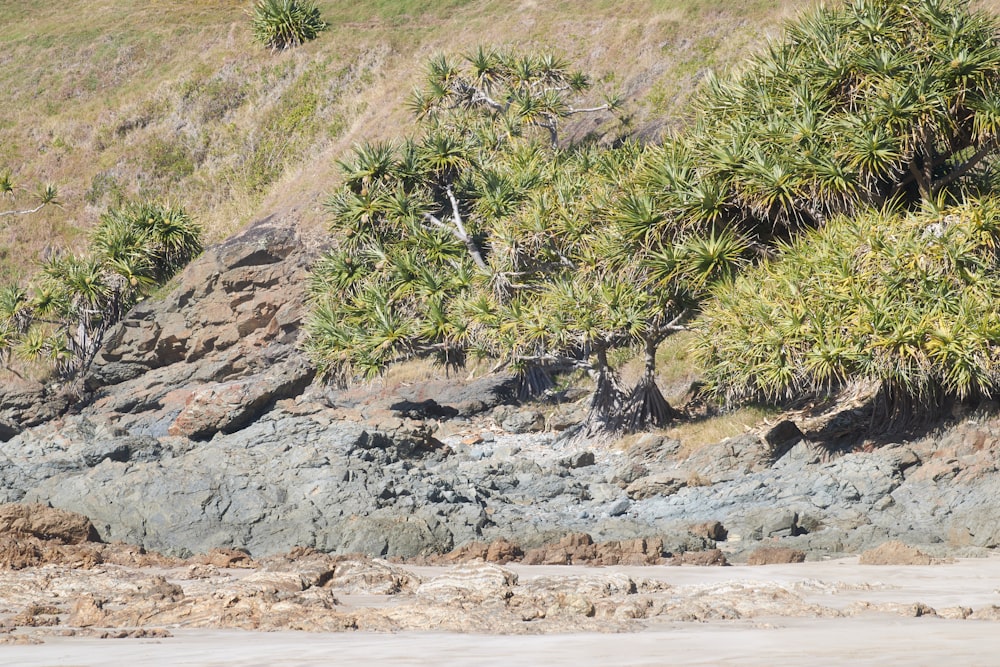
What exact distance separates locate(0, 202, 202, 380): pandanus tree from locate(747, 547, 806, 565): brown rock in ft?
75.4

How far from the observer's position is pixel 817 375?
42.4 ft

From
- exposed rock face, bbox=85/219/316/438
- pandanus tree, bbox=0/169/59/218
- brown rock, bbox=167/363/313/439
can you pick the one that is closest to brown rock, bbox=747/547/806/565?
brown rock, bbox=167/363/313/439

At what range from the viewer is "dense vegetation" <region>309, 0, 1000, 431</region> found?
42.8 feet

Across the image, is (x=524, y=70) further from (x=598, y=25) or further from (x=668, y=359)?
(x=598, y=25)

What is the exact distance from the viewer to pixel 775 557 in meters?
9.77

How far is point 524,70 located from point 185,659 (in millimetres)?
23173

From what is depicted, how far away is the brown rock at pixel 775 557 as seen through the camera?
9.67 metres

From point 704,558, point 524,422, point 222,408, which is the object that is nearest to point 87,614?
point 704,558

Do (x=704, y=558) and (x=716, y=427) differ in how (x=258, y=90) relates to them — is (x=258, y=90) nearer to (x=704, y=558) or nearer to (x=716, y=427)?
(x=716, y=427)

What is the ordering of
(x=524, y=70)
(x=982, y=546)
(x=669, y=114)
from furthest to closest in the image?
(x=669, y=114) < (x=524, y=70) < (x=982, y=546)

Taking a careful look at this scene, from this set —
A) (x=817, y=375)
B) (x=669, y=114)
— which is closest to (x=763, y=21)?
(x=669, y=114)

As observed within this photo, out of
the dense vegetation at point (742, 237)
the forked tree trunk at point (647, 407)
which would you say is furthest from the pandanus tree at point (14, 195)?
the forked tree trunk at point (647, 407)

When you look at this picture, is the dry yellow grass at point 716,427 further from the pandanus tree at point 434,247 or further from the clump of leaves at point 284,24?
the clump of leaves at point 284,24

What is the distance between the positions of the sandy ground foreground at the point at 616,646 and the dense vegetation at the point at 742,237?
6.35m
